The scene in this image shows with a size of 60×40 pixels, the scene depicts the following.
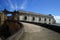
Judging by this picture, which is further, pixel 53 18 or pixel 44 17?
pixel 53 18

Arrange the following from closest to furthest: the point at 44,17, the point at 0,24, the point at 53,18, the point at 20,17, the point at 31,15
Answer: the point at 0,24 < the point at 20,17 < the point at 31,15 < the point at 44,17 < the point at 53,18

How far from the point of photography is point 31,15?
55.1 metres

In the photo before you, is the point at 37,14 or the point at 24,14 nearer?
the point at 24,14

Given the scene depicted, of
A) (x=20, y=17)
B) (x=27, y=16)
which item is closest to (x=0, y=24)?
(x=20, y=17)

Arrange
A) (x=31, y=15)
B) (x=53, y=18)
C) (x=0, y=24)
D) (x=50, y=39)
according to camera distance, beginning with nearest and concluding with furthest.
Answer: (x=50, y=39), (x=0, y=24), (x=31, y=15), (x=53, y=18)

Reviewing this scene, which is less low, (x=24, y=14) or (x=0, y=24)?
(x=24, y=14)

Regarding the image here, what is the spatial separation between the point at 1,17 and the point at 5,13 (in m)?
2.51

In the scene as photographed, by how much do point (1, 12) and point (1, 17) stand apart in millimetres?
1925

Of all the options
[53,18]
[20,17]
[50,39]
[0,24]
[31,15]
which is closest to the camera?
[50,39]

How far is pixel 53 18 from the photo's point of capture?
67250 mm

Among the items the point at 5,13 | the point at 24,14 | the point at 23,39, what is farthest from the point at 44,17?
the point at 23,39

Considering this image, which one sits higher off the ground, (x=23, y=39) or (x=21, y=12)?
(x=21, y=12)

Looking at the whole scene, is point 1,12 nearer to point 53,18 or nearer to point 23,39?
point 53,18

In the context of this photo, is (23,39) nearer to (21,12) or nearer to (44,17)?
(21,12)
